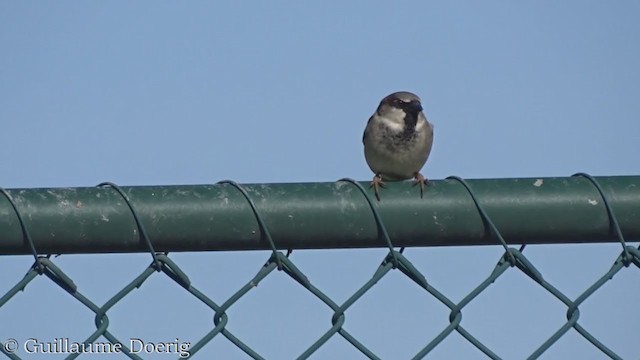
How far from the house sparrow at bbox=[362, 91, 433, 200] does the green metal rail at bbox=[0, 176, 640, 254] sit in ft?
6.88

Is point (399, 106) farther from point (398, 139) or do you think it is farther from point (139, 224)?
point (139, 224)

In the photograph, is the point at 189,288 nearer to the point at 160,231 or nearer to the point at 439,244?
the point at 160,231

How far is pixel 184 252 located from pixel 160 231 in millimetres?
60

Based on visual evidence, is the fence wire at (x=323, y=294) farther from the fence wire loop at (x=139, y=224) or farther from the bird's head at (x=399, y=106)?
the bird's head at (x=399, y=106)

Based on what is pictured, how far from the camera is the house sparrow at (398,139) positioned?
3939mm

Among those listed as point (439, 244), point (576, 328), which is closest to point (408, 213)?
point (439, 244)

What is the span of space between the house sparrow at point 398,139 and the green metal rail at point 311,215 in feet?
6.88

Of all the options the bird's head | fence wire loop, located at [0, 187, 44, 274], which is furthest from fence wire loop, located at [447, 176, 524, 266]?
the bird's head

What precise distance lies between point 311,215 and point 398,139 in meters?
2.27

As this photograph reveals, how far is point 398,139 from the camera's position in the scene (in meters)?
3.96

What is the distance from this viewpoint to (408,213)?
174 cm

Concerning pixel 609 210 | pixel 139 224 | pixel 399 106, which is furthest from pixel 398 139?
pixel 139 224

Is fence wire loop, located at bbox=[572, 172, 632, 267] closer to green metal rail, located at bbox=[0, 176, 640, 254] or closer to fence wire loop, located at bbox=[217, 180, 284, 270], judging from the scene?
green metal rail, located at bbox=[0, 176, 640, 254]

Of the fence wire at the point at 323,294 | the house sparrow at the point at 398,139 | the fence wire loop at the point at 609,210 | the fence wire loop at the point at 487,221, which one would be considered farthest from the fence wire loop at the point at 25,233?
the house sparrow at the point at 398,139
